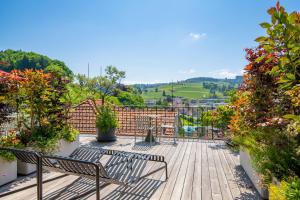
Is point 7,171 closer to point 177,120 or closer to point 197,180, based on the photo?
point 197,180

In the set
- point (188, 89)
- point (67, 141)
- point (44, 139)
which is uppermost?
point (188, 89)

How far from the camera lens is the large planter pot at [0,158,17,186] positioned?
3.55 meters

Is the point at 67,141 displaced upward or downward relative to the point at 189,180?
upward

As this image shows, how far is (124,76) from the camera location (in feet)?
26.0

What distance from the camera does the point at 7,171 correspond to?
3652mm

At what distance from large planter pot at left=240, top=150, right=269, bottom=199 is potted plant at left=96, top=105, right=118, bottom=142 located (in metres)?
4.16

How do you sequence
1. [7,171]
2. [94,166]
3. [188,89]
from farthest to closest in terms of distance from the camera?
[188,89]
[7,171]
[94,166]

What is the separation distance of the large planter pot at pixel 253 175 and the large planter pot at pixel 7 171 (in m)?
3.87

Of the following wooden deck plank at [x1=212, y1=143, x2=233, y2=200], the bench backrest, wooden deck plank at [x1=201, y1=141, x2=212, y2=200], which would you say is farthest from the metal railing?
the bench backrest

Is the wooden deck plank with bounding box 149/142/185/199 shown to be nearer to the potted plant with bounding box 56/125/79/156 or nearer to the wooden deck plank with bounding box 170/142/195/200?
the wooden deck plank with bounding box 170/142/195/200

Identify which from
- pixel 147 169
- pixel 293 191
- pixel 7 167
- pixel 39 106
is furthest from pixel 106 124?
pixel 293 191

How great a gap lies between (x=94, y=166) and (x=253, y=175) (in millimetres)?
2532

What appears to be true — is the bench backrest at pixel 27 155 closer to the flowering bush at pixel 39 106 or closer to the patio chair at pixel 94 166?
the patio chair at pixel 94 166

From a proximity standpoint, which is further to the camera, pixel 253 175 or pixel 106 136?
pixel 106 136
